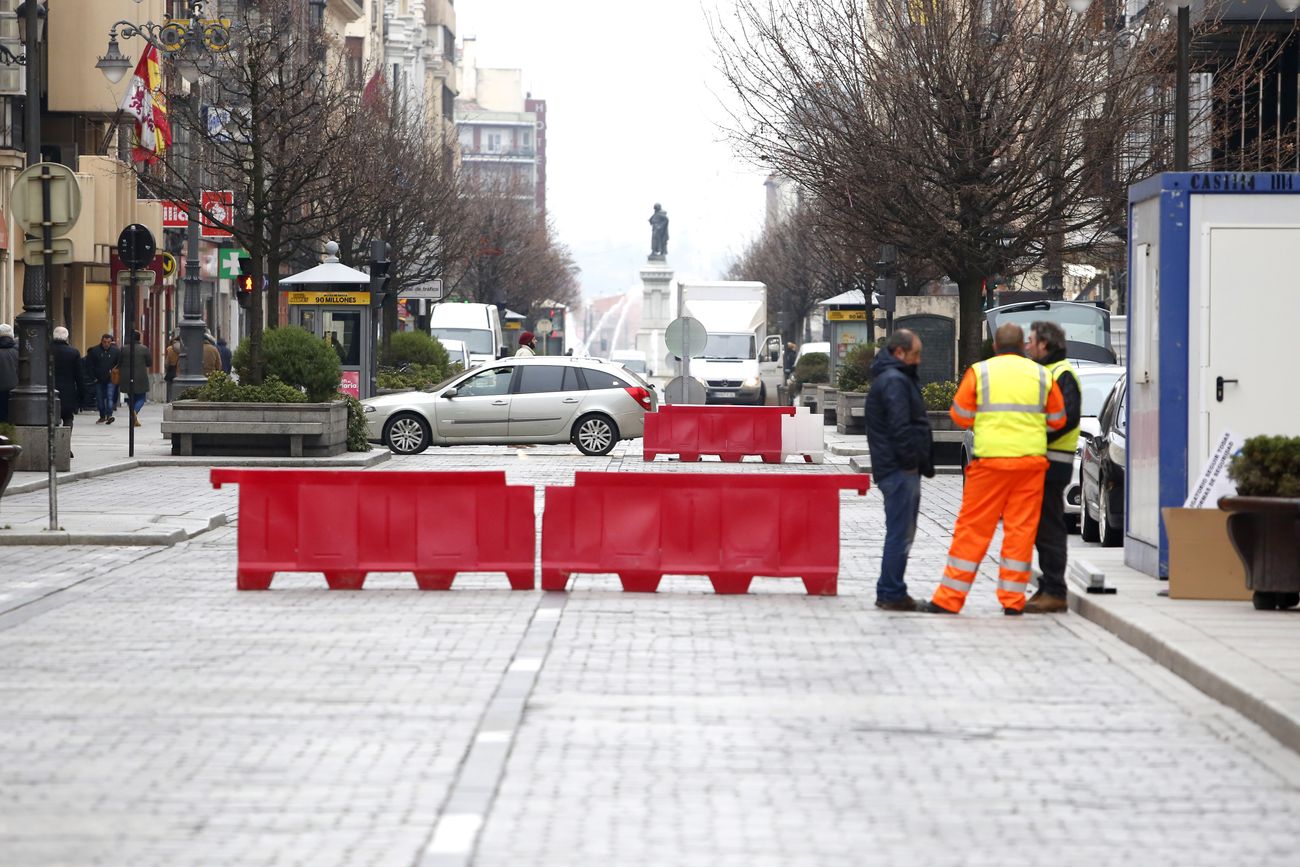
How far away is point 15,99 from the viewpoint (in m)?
45.9

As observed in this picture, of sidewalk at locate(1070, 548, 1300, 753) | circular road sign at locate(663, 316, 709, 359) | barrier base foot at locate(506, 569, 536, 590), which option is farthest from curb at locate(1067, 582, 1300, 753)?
circular road sign at locate(663, 316, 709, 359)

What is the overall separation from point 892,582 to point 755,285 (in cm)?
4445

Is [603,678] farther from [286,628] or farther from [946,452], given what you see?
[946,452]

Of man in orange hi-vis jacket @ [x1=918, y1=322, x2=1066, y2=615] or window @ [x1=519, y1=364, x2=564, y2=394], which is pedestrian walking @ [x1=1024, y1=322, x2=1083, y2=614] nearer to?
man in orange hi-vis jacket @ [x1=918, y1=322, x2=1066, y2=615]

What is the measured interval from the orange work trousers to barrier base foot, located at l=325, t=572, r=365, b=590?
3902mm

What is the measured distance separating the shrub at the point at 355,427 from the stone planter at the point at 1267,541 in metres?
20.1

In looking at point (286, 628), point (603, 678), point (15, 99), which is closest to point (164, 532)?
point (286, 628)

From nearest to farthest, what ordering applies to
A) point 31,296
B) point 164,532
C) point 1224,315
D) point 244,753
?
point 244,753 → point 1224,315 → point 164,532 → point 31,296

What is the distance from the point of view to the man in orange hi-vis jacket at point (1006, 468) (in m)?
13.6

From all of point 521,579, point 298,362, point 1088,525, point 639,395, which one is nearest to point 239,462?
point 298,362

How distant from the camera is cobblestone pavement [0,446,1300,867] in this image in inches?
280

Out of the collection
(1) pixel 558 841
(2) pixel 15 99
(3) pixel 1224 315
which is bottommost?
(1) pixel 558 841

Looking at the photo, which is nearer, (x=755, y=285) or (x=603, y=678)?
(x=603, y=678)

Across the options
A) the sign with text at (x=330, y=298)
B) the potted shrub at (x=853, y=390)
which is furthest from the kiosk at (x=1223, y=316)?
the sign with text at (x=330, y=298)
